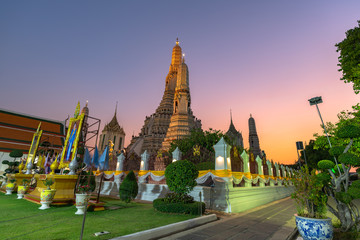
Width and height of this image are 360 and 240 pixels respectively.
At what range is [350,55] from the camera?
12.3 meters

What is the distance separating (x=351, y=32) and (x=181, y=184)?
16.3m

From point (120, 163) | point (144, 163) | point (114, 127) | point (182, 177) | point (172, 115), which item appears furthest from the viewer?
point (114, 127)

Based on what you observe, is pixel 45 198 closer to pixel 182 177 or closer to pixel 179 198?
pixel 179 198

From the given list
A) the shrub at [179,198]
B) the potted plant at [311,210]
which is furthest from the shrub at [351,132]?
the shrub at [179,198]

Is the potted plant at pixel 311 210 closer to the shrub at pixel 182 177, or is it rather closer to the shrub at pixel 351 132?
the shrub at pixel 351 132

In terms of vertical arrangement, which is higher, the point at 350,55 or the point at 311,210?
the point at 350,55

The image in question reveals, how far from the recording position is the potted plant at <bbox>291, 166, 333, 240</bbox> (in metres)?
4.73

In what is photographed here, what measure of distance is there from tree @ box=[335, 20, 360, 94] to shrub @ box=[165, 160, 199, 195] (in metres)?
12.2

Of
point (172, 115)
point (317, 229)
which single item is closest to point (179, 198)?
point (317, 229)

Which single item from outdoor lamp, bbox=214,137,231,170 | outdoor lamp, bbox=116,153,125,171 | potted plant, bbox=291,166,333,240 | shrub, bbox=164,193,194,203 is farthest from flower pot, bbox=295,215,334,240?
outdoor lamp, bbox=116,153,125,171

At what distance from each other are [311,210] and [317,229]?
0.65m

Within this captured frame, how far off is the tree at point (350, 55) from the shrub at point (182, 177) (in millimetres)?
12231

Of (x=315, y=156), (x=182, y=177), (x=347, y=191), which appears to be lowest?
(x=347, y=191)

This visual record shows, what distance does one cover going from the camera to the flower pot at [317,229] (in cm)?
468
